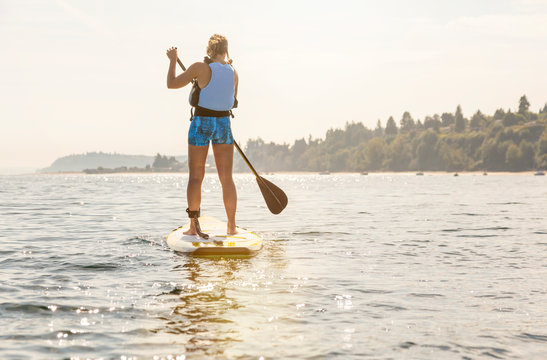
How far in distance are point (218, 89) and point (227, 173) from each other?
1357mm

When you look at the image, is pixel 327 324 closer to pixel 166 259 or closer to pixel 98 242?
pixel 166 259

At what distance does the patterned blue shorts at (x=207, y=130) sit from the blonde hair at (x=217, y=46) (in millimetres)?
1022

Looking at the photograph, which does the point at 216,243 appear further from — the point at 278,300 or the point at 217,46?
the point at 278,300

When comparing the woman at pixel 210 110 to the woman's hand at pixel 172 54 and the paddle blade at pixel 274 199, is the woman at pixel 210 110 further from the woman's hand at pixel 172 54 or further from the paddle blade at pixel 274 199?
the paddle blade at pixel 274 199

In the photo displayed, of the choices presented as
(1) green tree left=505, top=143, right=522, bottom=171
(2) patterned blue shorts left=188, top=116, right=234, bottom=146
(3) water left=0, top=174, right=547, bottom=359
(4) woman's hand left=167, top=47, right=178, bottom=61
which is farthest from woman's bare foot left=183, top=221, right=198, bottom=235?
(1) green tree left=505, top=143, right=522, bottom=171

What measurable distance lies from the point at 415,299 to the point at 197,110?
15.1 ft

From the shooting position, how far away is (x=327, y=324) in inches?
181

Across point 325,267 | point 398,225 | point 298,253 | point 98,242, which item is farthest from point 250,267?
point 398,225

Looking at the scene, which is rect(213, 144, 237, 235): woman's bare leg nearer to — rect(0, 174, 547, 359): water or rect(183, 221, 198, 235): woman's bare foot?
rect(183, 221, 198, 235): woman's bare foot

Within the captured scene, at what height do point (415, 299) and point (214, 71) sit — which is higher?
point (214, 71)

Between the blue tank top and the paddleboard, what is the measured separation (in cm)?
203

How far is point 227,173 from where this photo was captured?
9.05 m

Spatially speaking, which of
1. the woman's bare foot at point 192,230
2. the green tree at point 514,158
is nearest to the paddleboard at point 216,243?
the woman's bare foot at point 192,230

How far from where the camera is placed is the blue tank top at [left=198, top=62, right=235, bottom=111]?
28.1ft
